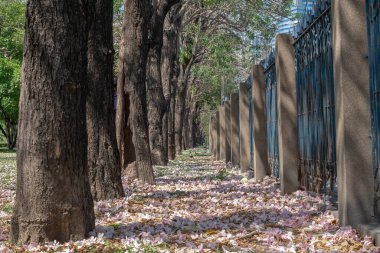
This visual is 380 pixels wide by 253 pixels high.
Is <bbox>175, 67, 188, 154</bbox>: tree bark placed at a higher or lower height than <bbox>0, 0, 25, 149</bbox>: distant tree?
lower

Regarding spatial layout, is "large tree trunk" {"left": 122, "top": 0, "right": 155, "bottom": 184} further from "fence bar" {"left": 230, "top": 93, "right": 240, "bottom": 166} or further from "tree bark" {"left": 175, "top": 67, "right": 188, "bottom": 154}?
"tree bark" {"left": 175, "top": 67, "right": 188, "bottom": 154}

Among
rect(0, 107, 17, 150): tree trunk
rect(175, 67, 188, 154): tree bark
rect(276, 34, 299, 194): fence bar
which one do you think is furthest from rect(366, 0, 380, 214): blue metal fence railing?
rect(0, 107, 17, 150): tree trunk

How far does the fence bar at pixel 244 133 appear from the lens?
14562mm

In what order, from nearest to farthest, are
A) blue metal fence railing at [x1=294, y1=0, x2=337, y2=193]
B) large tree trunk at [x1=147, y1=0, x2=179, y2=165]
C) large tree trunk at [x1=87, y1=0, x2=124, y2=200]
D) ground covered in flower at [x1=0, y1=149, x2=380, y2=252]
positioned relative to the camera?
ground covered in flower at [x1=0, y1=149, x2=380, y2=252] → blue metal fence railing at [x1=294, y1=0, x2=337, y2=193] → large tree trunk at [x1=87, y1=0, x2=124, y2=200] → large tree trunk at [x1=147, y1=0, x2=179, y2=165]

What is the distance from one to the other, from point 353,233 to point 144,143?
696 cm

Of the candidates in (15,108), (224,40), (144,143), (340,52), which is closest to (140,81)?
(144,143)

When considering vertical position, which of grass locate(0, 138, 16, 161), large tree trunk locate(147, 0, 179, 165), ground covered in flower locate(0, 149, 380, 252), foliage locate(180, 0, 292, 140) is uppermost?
foliage locate(180, 0, 292, 140)

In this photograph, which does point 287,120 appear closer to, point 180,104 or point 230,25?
point 230,25

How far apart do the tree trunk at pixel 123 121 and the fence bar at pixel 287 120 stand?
168 inches

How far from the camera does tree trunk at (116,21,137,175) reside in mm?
12453

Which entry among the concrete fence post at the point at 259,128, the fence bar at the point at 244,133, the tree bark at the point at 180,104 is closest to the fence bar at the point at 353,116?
the concrete fence post at the point at 259,128

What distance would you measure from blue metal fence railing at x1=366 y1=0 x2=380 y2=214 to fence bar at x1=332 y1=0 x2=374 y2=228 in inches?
4.9

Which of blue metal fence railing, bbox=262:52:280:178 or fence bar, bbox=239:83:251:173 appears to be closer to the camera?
blue metal fence railing, bbox=262:52:280:178

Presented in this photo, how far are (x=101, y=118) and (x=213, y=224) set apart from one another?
3068 millimetres
